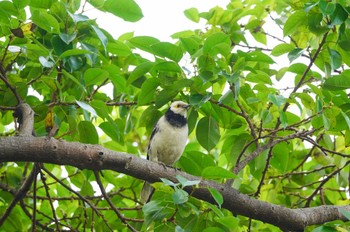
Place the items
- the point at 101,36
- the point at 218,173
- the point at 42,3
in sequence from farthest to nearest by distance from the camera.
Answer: the point at 42,3
the point at 101,36
the point at 218,173

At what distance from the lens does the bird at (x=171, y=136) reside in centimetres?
483

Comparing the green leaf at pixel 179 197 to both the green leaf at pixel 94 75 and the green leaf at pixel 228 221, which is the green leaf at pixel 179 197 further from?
the green leaf at pixel 94 75

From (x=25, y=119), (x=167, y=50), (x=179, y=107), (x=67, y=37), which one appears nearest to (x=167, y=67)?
(x=167, y=50)

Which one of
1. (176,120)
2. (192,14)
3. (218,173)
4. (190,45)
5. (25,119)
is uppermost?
(192,14)

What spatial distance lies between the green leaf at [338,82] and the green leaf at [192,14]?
1.18 m

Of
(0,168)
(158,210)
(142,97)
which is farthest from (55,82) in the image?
(0,168)

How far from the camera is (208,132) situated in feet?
12.2

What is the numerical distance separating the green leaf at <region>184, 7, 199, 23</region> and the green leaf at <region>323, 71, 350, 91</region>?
118 centimetres

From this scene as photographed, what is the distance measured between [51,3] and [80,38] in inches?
9.6

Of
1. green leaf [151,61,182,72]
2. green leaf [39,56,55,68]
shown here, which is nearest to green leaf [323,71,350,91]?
green leaf [151,61,182,72]

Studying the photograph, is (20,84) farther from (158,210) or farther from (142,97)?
(158,210)

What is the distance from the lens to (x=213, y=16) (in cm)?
421

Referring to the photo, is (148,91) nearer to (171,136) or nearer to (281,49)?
(281,49)

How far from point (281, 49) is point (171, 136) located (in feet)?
4.76
